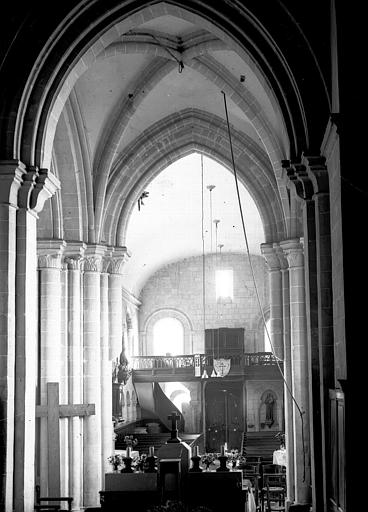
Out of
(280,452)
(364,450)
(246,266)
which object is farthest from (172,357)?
(364,450)

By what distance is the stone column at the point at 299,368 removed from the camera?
47.6 ft

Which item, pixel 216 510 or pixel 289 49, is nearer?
pixel 289 49

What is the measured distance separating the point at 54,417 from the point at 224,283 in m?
21.2

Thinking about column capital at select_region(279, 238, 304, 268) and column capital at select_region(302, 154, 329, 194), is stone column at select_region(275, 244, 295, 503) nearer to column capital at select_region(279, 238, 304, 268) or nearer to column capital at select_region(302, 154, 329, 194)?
column capital at select_region(279, 238, 304, 268)

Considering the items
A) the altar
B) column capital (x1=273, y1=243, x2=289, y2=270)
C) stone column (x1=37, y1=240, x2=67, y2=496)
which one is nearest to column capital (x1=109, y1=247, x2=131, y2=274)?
stone column (x1=37, y1=240, x2=67, y2=496)

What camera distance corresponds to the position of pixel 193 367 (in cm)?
2962

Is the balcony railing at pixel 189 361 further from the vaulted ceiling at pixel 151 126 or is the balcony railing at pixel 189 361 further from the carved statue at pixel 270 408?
the vaulted ceiling at pixel 151 126

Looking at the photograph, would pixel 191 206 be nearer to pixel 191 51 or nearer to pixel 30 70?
pixel 191 51

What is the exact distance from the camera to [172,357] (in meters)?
29.8

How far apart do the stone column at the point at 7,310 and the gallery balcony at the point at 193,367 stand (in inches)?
772

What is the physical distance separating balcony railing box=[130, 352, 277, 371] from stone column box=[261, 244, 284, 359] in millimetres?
12088

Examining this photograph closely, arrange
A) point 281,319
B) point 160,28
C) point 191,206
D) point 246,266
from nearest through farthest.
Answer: point 160,28
point 281,319
point 191,206
point 246,266

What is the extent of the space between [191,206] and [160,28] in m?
12.1

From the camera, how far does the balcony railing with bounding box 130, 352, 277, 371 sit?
29250mm
